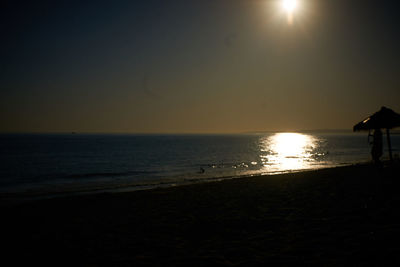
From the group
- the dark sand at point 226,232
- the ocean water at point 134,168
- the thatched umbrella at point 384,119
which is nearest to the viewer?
the dark sand at point 226,232

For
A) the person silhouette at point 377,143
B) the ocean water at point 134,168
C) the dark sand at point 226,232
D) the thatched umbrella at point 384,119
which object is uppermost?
the thatched umbrella at point 384,119

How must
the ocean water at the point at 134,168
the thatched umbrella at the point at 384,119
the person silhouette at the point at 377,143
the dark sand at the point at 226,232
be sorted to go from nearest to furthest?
the dark sand at the point at 226,232 → the thatched umbrella at the point at 384,119 → the person silhouette at the point at 377,143 → the ocean water at the point at 134,168

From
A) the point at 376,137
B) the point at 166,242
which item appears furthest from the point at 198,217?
the point at 376,137

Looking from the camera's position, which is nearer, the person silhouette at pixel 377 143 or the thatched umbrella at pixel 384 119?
the thatched umbrella at pixel 384 119

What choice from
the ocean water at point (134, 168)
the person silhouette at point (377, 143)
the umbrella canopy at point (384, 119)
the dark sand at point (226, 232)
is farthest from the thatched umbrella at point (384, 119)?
the ocean water at point (134, 168)

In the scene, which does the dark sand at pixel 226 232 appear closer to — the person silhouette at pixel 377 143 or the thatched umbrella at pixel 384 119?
the person silhouette at pixel 377 143

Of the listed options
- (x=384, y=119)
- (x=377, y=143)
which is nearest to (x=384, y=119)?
(x=384, y=119)

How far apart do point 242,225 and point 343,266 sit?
Answer: 301cm

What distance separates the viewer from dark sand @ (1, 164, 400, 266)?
4.98 metres

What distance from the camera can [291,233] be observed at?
6.09 metres

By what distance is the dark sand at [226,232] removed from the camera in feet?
16.3

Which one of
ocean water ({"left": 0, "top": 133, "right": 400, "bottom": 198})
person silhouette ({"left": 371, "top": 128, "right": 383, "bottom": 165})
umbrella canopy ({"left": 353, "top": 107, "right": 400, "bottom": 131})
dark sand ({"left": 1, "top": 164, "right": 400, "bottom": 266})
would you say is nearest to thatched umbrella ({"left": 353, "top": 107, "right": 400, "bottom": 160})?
umbrella canopy ({"left": 353, "top": 107, "right": 400, "bottom": 131})

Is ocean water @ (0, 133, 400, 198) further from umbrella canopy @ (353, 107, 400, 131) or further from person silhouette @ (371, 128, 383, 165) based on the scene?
umbrella canopy @ (353, 107, 400, 131)

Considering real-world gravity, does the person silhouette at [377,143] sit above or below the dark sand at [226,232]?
above
